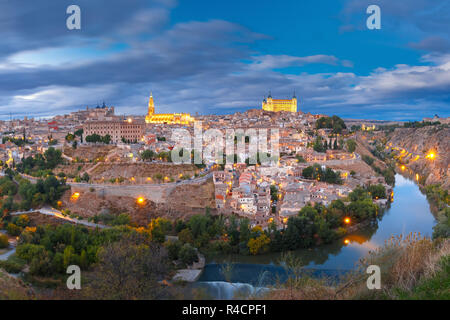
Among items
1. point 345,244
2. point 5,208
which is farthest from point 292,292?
point 5,208

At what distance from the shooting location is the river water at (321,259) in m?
7.19

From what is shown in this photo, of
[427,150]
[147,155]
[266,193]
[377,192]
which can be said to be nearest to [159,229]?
[266,193]

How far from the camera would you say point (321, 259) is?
8.98 meters

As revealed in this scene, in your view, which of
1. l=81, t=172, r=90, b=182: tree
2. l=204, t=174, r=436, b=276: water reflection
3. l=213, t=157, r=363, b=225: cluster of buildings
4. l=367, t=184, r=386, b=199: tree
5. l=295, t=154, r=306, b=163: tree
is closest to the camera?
l=204, t=174, r=436, b=276: water reflection

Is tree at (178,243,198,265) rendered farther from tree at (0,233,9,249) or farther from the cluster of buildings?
tree at (0,233,9,249)

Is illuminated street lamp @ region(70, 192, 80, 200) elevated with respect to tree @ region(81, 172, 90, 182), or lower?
lower

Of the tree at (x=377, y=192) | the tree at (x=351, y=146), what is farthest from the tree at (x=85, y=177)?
the tree at (x=351, y=146)

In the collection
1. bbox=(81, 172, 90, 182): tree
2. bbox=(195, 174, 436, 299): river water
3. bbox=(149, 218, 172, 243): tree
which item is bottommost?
bbox=(195, 174, 436, 299): river water

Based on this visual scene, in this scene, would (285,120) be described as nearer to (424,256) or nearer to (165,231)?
(165,231)

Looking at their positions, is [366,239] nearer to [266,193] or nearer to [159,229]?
[266,193]

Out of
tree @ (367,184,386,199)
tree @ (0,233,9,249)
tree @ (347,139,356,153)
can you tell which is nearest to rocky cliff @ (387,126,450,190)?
tree @ (367,184,386,199)

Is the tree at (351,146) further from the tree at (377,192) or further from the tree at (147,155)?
the tree at (147,155)

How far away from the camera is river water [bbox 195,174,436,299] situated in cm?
719
